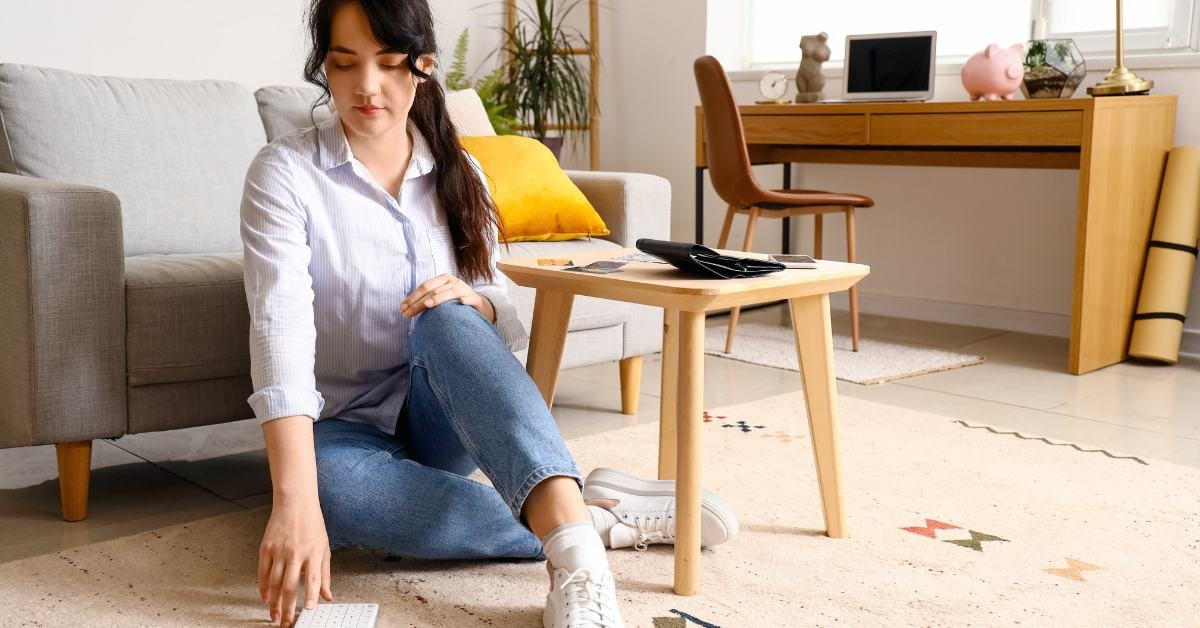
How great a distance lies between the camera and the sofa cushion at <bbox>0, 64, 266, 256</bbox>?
225cm

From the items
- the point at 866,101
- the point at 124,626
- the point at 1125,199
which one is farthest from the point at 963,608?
the point at 866,101

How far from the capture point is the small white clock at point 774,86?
3.91m

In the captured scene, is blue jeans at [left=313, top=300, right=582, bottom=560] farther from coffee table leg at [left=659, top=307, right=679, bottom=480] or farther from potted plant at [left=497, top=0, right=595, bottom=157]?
potted plant at [left=497, top=0, right=595, bottom=157]

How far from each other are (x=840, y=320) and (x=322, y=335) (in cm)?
266

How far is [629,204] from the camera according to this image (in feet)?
8.68

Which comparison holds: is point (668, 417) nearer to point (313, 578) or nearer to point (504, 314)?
point (504, 314)

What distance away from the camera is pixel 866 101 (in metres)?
3.66

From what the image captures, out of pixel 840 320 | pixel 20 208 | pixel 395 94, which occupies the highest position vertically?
pixel 395 94

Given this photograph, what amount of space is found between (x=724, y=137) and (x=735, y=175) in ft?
0.37

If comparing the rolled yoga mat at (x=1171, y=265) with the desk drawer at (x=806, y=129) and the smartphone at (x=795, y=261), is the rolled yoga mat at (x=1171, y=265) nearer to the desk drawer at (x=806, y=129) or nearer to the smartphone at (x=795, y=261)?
the desk drawer at (x=806, y=129)

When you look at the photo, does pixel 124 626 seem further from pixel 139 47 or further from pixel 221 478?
pixel 139 47

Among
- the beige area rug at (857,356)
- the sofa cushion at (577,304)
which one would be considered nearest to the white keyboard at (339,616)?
the sofa cushion at (577,304)

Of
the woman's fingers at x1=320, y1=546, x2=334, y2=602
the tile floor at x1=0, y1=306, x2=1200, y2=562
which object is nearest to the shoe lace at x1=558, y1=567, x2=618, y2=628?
the woman's fingers at x1=320, y1=546, x2=334, y2=602

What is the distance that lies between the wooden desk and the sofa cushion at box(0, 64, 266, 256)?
1824mm
